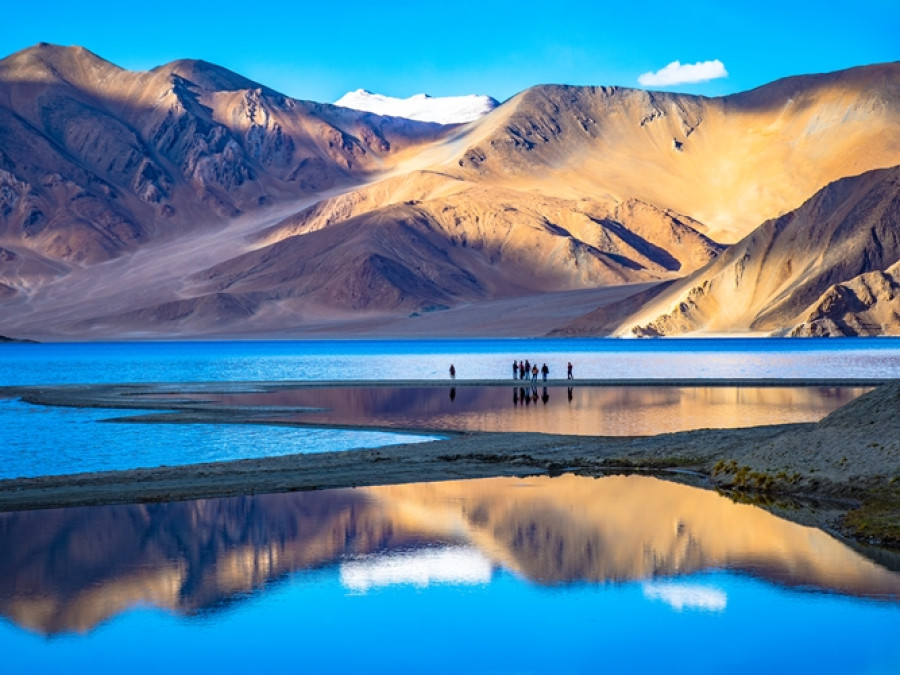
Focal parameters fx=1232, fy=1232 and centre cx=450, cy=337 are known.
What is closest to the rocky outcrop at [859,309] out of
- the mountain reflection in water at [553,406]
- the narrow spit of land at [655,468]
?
the mountain reflection in water at [553,406]

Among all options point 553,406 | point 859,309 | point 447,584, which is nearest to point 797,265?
point 859,309

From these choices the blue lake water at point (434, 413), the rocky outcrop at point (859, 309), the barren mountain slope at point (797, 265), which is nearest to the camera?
the blue lake water at point (434, 413)

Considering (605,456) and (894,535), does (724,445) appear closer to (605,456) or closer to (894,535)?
(605,456)

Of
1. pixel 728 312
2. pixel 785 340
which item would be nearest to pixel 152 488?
pixel 785 340

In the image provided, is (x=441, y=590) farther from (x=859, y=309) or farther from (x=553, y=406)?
(x=859, y=309)

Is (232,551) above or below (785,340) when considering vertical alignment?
below

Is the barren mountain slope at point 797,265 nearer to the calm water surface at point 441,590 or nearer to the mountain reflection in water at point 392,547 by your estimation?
the mountain reflection in water at point 392,547

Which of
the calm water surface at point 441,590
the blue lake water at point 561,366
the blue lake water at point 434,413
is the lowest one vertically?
the calm water surface at point 441,590
